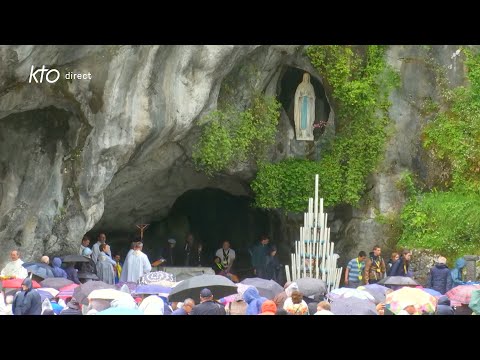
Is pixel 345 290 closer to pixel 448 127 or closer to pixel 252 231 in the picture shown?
pixel 448 127

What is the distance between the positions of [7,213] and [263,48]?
22.1ft

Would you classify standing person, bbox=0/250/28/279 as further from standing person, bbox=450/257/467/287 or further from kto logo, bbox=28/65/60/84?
standing person, bbox=450/257/467/287

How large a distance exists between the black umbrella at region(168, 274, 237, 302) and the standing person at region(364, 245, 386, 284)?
742cm

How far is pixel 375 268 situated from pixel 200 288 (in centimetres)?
819

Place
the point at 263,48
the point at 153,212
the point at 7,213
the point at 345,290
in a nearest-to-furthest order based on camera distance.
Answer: the point at 345,290, the point at 7,213, the point at 263,48, the point at 153,212

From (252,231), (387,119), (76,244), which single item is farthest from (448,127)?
(76,244)

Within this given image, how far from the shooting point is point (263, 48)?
26938 millimetres

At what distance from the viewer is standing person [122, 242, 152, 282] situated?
79.2ft

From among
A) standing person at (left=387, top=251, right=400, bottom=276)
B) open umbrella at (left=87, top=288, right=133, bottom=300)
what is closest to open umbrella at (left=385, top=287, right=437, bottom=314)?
open umbrella at (left=87, top=288, right=133, bottom=300)

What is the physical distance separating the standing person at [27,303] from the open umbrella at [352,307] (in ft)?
12.3

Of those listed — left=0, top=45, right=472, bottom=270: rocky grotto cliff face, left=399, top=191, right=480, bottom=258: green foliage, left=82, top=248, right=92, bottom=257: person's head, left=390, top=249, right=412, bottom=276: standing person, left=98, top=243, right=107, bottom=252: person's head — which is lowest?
left=390, top=249, right=412, bottom=276: standing person

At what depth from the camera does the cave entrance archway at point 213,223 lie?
1257 inches

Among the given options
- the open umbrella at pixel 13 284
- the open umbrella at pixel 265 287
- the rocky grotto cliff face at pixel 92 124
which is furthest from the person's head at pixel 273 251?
the open umbrella at pixel 13 284

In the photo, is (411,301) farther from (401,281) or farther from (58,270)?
(58,270)
